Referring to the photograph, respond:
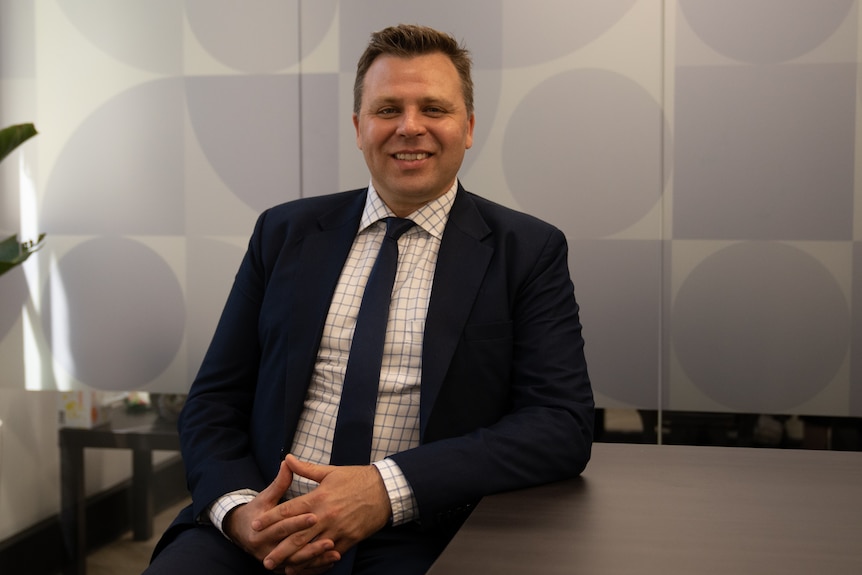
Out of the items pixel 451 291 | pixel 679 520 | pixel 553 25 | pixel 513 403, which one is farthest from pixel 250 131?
pixel 679 520

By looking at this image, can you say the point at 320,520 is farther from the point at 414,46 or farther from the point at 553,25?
the point at 553,25

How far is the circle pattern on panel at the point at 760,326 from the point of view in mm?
2633

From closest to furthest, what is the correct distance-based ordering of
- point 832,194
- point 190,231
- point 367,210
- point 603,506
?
point 603,506, point 367,210, point 832,194, point 190,231

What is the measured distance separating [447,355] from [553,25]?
1.45m

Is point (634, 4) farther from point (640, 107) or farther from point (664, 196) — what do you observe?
point (664, 196)

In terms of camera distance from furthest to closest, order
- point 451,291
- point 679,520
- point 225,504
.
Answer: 1. point 451,291
2. point 225,504
3. point 679,520

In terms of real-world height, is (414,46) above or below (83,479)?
above

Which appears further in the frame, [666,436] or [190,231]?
[190,231]

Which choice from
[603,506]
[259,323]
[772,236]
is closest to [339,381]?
[259,323]

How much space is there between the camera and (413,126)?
1878 millimetres

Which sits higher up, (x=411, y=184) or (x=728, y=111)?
(x=728, y=111)

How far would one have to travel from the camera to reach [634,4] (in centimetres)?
266

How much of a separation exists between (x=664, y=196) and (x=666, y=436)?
762mm

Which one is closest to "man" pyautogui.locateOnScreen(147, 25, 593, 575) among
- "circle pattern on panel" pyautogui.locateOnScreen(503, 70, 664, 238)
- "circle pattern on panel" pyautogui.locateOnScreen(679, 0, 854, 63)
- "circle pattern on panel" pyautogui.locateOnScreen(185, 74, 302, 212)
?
"circle pattern on panel" pyautogui.locateOnScreen(503, 70, 664, 238)
